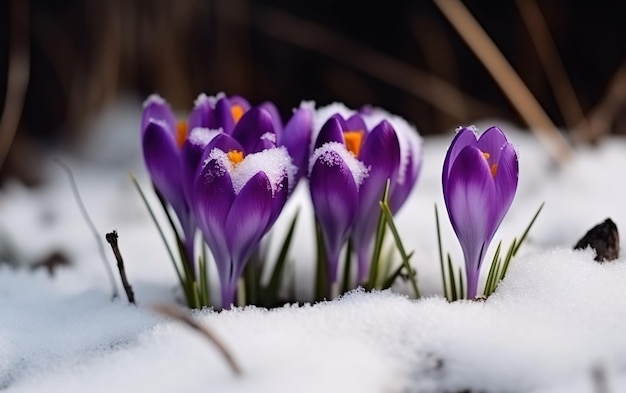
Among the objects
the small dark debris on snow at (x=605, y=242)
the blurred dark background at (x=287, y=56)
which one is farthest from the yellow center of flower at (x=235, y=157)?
the blurred dark background at (x=287, y=56)

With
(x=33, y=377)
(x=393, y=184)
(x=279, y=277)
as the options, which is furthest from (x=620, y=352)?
(x=33, y=377)

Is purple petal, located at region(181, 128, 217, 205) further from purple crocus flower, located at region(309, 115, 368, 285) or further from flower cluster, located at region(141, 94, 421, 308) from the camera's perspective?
purple crocus flower, located at region(309, 115, 368, 285)

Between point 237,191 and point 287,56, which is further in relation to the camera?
point 287,56

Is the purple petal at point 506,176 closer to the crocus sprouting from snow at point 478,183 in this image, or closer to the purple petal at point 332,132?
the crocus sprouting from snow at point 478,183

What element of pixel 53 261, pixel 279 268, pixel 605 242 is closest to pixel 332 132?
pixel 279 268

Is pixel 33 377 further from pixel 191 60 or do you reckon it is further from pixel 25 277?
pixel 191 60

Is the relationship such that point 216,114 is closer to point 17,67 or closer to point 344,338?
point 344,338
